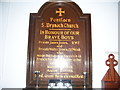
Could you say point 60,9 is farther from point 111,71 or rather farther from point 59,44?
point 111,71

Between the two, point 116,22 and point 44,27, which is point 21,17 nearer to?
point 44,27

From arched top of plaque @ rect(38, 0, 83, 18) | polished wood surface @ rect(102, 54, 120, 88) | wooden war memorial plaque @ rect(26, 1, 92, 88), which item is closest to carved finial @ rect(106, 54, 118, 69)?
polished wood surface @ rect(102, 54, 120, 88)

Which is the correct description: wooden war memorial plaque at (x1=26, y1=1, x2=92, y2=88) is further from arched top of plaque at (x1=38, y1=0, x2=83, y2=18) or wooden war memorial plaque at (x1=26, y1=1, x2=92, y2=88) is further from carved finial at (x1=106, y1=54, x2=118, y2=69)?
carved finial at (x1=106, y1=54, x2=118, y2=69)

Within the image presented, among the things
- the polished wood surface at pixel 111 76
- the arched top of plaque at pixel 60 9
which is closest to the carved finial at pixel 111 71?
the polished wood surface at pixel 111 76

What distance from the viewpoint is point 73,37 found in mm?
2242

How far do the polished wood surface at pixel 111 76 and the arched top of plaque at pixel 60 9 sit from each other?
2.73 feet

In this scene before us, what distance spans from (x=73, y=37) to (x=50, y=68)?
57 cm

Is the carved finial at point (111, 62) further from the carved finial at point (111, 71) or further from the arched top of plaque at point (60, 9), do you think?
the arched top of plaque at point (60, 9)

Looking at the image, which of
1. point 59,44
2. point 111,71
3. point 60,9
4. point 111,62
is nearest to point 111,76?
point 111,71

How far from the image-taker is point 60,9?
7.55ft

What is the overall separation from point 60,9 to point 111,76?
1.23 meters

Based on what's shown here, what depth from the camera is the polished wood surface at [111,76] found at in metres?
1.94

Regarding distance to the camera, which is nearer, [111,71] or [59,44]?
[111,71]

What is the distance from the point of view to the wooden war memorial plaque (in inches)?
85.0
